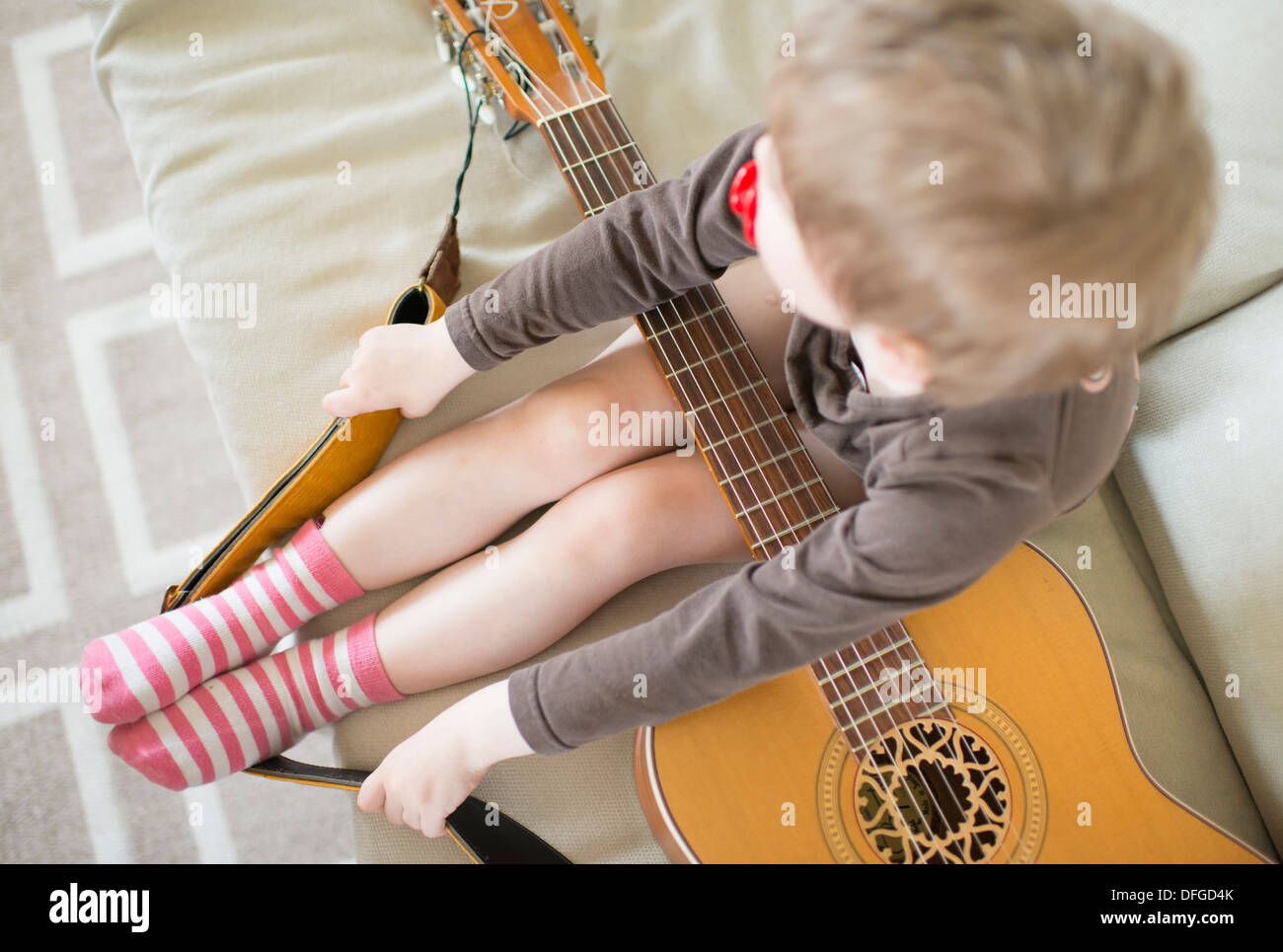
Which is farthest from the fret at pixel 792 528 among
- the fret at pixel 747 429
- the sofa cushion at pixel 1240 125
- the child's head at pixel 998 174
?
the sofa cushion at pixel 1240 125

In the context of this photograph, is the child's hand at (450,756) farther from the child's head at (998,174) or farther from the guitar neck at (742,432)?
the child's head at (998,174)

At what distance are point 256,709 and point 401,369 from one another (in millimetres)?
360

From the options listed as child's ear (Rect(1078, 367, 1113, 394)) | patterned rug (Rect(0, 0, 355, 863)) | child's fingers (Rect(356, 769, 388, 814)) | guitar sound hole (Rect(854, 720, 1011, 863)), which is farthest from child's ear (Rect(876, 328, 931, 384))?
patterned rug (Rect(0, 0, 355, 863))

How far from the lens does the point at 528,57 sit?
0.92 m

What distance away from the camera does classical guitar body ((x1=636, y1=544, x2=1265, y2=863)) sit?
748 mm

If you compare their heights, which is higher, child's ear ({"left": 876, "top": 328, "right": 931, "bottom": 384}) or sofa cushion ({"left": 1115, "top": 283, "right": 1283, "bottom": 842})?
child's ear ({"left": 876, "top": 328, "right": 931, "bottom": 384})

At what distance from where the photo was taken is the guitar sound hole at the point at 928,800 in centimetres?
75

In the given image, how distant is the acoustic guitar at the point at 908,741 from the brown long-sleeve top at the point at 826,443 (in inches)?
A: 3.2

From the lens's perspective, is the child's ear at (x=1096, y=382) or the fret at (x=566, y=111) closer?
the child's ear at (x=1096, y=382)

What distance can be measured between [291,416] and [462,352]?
214 mm

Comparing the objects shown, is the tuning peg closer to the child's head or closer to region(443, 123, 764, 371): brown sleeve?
region(443, 123, 764, 371): brown sleeve

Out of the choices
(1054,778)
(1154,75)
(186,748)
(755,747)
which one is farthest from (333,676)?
(1154,75)

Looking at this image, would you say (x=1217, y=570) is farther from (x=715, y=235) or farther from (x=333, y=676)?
(x=333, y=676)

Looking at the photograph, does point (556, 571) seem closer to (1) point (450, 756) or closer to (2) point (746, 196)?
(1) point (450, 756)
